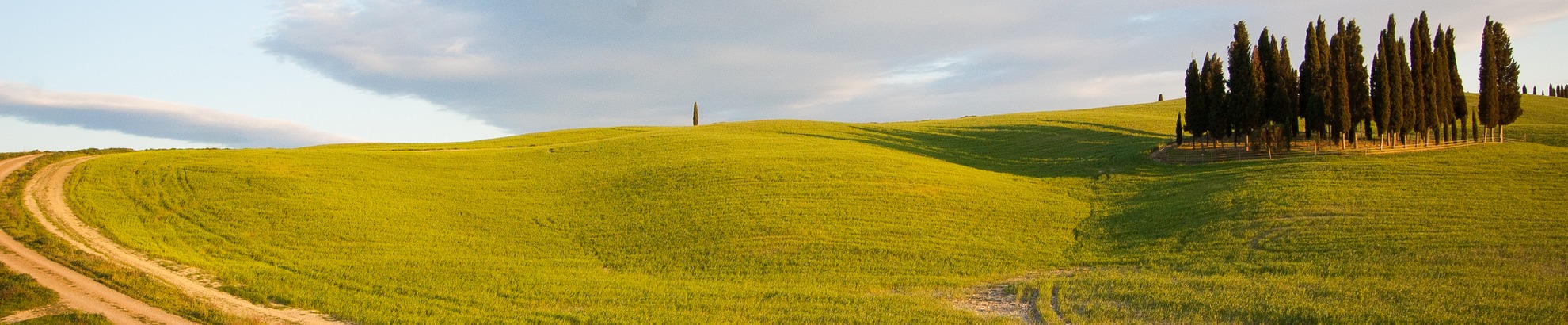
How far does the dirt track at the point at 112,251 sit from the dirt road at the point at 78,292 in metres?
1.46

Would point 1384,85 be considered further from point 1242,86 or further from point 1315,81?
point 1242,86

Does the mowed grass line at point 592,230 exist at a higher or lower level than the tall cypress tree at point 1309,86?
lower

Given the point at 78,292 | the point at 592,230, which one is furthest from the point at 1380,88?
the point at 78,292

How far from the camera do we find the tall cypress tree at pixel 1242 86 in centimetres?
4872

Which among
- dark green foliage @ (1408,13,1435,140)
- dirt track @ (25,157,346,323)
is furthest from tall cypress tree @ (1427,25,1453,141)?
dirt track @ (25,157,346,323)

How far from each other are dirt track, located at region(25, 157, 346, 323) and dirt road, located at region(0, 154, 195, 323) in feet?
4.80

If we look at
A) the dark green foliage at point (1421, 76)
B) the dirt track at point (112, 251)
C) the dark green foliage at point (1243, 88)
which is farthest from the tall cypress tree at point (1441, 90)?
the dirt track at point (112, 251)

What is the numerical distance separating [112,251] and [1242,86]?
53.6m

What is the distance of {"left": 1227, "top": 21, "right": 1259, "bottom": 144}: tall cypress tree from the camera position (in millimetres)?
48719

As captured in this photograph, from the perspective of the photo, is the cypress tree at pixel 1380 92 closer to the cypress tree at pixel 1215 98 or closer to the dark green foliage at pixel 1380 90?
the dark green foliage at pixel 1380 90

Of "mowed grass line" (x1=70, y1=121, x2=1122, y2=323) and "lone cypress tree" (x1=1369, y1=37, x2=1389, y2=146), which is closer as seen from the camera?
"mowed grass line" (x1=70, y1=121, x2=1122, y2=323)

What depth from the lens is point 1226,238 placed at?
29625 mm

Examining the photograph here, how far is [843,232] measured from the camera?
32.8m

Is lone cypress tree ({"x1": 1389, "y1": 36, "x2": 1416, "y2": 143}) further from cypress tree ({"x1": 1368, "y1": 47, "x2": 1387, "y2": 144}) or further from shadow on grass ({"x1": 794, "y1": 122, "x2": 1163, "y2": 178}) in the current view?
shadow on grass ({"x1": 794, "y1": 122, "x2": 1163, "y2": 178})
